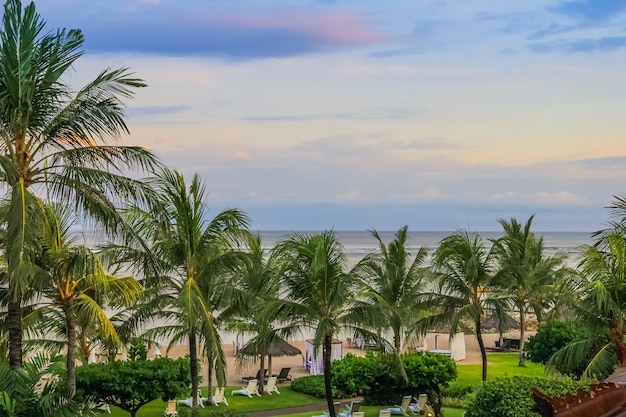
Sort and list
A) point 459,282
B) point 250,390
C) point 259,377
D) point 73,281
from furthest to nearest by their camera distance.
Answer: point 259,377
point 250,390
point 459,282
point 73,281

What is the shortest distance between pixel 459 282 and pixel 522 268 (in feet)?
7.19

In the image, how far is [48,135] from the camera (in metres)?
11.1

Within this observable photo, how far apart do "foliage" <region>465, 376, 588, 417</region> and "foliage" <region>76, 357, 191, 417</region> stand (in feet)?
25.1

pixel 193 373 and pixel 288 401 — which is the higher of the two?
pixel 193 373

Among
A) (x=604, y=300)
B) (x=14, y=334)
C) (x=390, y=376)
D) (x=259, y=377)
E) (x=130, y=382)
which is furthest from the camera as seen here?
(x=259, y=377)

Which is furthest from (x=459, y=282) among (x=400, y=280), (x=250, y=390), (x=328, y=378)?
(x=250, y=390)

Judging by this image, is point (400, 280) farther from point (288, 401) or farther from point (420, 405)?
point (288, 401)

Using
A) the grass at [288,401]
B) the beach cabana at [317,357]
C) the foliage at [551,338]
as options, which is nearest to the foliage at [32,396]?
the grass at [288,401]

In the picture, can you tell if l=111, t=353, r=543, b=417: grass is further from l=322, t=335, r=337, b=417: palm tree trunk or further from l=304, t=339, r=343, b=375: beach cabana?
l=322, t=335, r=337, b=417: palm tree trunk

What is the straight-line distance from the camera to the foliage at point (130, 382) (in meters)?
17.0

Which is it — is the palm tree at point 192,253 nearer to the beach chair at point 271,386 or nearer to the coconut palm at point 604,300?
the beach chair at point 271,386

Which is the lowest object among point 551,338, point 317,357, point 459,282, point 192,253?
point 317,357

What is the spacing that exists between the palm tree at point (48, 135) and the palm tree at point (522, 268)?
45.7ft

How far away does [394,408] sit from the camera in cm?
1972
